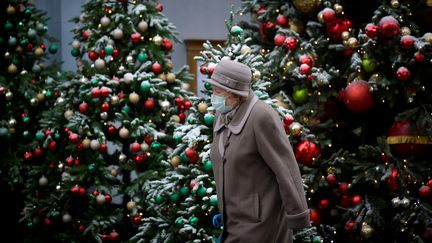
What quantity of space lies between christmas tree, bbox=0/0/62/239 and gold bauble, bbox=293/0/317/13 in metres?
2.85

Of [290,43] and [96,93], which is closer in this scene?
[290,43]

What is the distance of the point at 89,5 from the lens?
23.1 feet

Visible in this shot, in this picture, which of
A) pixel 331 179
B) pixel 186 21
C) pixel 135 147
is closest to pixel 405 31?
pixel 331 179

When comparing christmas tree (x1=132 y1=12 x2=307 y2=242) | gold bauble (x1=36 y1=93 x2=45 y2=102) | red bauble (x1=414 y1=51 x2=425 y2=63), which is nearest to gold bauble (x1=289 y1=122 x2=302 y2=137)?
christmas tree (x1=132 y1=12 x2=307 y2=242)

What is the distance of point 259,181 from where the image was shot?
12.6 ft

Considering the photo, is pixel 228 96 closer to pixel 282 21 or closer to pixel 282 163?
pixel 282 163

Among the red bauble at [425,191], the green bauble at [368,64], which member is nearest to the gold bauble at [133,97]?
the green bauble at [368,64]

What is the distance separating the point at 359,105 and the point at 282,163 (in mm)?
2422

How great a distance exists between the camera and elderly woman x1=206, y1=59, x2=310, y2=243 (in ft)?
12.3

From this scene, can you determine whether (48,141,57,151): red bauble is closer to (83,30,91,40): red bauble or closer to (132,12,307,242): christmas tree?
(83,30,91,40): red bauble

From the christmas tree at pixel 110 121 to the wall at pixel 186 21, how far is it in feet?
5.96

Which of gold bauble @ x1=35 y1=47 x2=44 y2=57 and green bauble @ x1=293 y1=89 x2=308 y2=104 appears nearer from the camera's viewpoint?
green bauble @ x1=293 y1=89 x2=308 y2=104

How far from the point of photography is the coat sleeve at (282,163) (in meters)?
3.73

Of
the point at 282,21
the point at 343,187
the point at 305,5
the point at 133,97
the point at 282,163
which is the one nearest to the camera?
the point at 282,163
